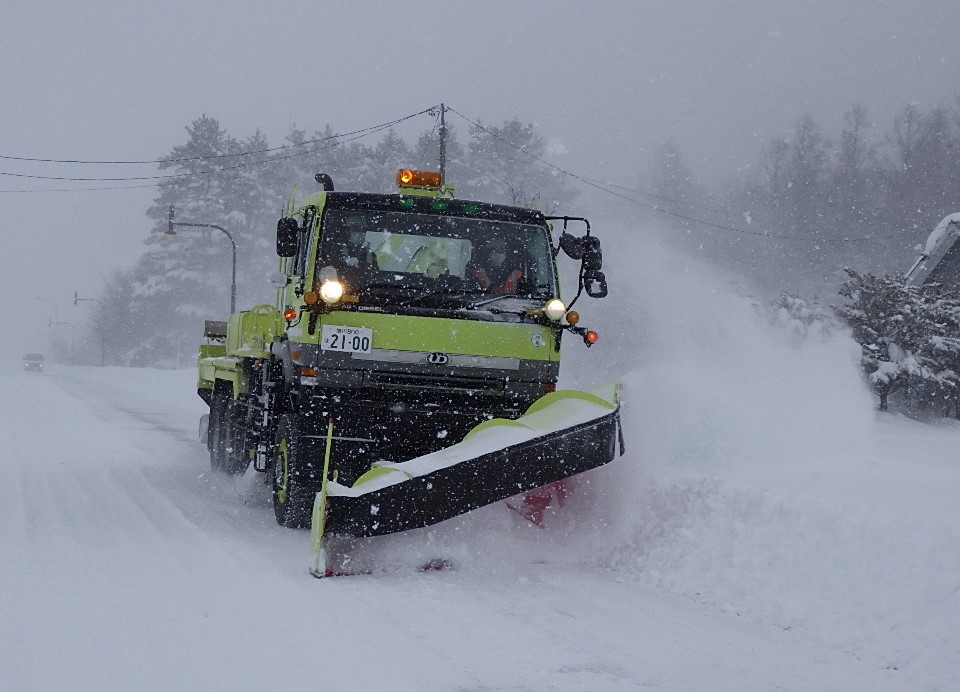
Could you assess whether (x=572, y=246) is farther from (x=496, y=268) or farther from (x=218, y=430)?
(x=218, y=430)

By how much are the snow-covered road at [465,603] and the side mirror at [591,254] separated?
5.60 feet

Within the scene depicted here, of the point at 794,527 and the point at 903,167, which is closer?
the point at 794,527

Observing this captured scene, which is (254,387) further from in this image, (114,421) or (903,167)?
(903,167)

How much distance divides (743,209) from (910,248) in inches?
678

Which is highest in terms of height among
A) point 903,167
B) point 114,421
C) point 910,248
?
point 903,167

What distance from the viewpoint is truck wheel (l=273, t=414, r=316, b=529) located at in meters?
7.46

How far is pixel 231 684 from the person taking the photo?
4.12 metres

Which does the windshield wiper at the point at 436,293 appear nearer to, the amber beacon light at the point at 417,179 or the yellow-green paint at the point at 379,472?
the yellow-green paint at the point at 379,472

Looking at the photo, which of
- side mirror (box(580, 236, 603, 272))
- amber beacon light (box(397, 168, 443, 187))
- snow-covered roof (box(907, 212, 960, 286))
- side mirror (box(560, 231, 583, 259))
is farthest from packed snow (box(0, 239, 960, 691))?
snow-covered roof (box(907, 212, 960, 286))

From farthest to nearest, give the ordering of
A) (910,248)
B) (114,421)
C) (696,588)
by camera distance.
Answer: (910,248) → (114,421) → (696,588)

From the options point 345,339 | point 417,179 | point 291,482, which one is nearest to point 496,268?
point 345,339

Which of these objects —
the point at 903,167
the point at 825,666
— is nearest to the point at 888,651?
the point at 825,666

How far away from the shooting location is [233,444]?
1060 cm

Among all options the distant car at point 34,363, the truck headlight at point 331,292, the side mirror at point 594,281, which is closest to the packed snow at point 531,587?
the side mirror at point 594,281
